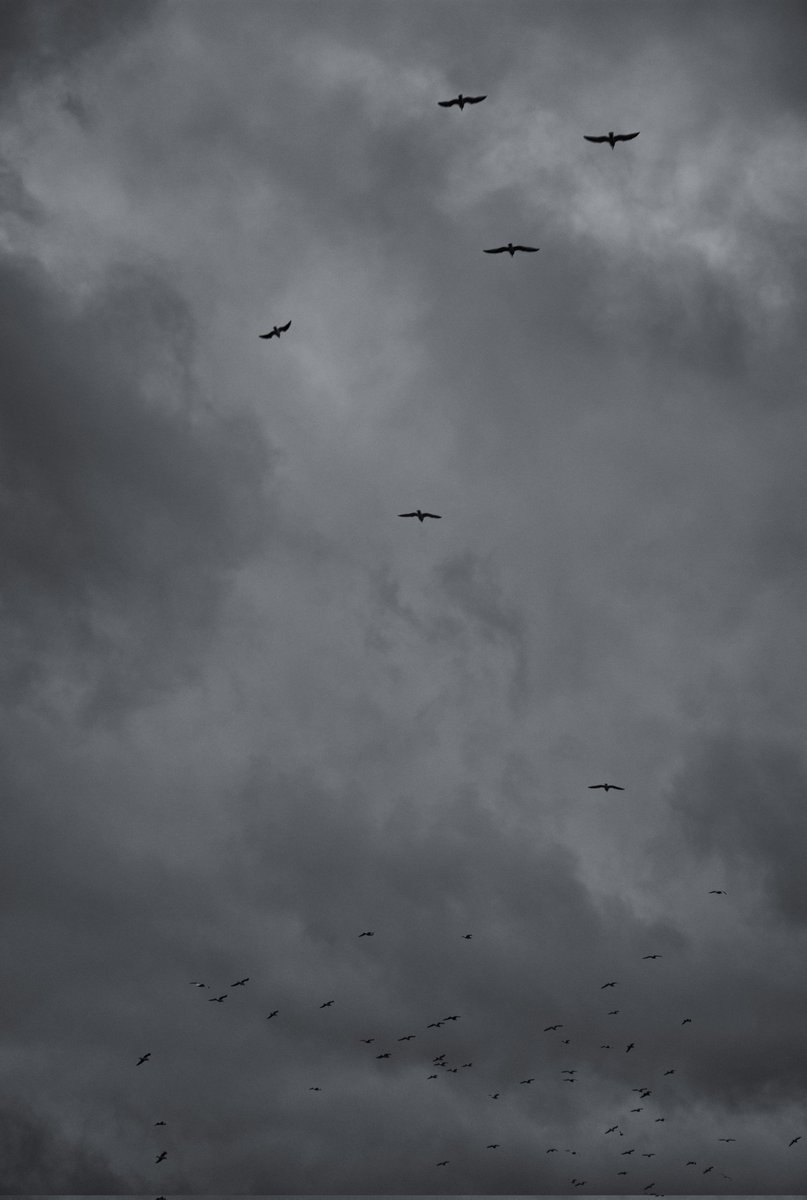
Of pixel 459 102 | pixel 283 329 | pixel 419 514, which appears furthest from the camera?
pixel 419 514

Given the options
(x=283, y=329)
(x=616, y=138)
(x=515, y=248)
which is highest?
(x=616, y=138)

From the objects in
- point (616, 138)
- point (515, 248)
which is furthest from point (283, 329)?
point (616, 138)

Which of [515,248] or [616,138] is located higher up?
[616,138]

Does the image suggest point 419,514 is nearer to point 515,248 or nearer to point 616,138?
point 515,248

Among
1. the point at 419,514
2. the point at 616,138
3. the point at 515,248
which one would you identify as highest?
the point at 616,138

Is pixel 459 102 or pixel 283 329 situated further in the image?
pixel 283 329

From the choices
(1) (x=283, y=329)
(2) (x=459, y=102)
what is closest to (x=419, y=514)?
(1) (x=283, y=329)

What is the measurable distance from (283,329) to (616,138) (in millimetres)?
44390

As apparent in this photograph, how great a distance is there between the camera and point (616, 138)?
132375 mm

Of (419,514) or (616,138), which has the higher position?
(616,138)

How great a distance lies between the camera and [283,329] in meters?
135

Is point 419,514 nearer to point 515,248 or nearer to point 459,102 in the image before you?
point 515,248

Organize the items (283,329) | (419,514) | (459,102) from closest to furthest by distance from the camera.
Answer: (459,102) < (283,329) < (419,514)

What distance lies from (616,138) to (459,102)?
19511mm
